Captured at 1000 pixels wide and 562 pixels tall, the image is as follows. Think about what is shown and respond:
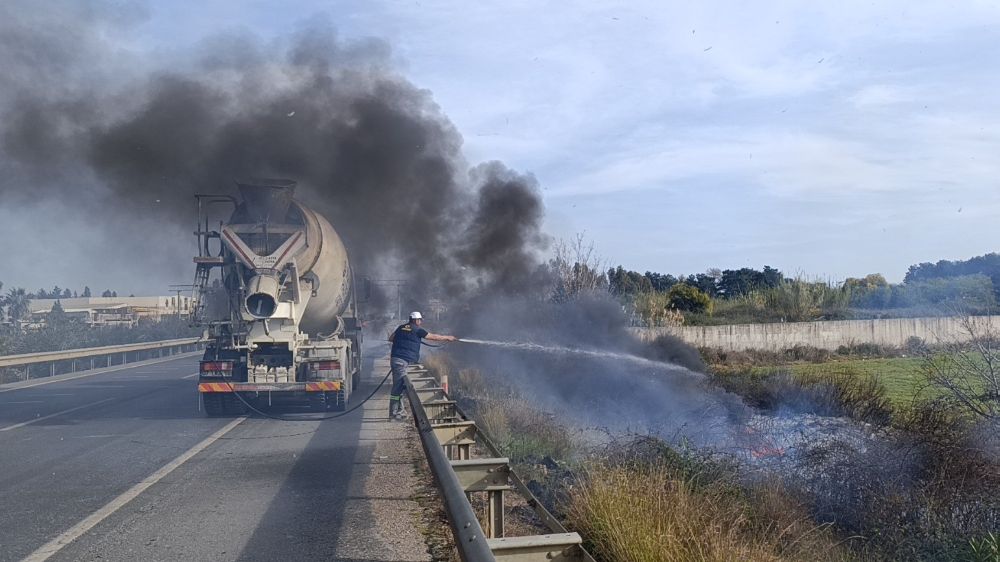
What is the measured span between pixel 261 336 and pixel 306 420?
156cm

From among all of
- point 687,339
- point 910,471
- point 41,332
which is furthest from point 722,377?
point 41,332

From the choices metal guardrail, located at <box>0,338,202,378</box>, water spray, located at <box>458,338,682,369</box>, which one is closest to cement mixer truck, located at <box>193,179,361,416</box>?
metal guardrail, located at <box>0,338,202,378</box>

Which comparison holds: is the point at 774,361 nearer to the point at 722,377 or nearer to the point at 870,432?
the point at 722,377

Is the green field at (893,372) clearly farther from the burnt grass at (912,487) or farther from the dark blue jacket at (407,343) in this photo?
the dark blue jacket at (407,343)

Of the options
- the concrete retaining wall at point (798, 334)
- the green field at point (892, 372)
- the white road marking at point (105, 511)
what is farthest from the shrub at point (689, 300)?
the white road marking at point (105, 511)

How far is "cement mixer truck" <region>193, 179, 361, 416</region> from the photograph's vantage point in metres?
14.2

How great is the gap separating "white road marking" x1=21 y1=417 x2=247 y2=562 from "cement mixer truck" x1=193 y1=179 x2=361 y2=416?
298 cm

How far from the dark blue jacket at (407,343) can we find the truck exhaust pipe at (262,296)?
2.09 meters

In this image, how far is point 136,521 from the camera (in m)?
7.22

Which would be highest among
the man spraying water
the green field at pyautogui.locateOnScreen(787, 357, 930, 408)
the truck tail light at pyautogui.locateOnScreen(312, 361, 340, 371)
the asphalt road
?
the man spraying water

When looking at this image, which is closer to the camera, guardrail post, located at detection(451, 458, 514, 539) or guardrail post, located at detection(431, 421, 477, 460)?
guardrail post, located at detection(451, 458, 514, 539)

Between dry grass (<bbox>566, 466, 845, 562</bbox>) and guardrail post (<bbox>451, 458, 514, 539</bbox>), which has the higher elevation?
guardrail post (<bbox>451, 458, 514, 539</bbox>)

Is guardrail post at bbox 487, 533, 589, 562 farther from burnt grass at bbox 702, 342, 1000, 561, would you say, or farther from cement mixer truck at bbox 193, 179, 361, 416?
cement mixer truck at bbox 193, 179, 361, 416

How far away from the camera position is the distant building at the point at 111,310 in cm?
3562
